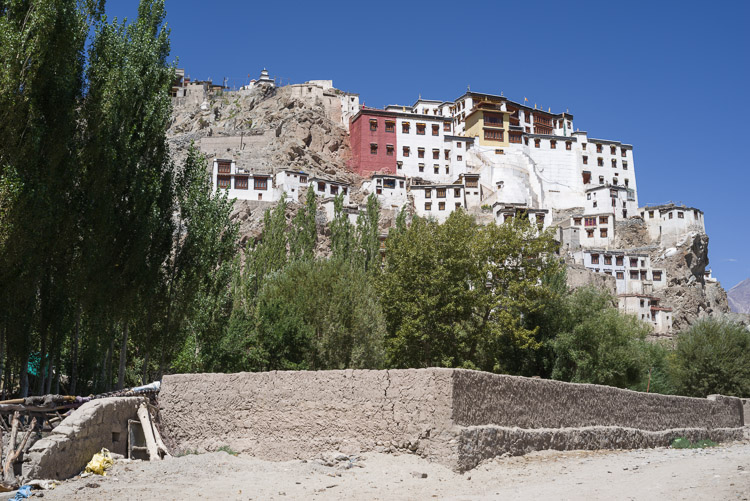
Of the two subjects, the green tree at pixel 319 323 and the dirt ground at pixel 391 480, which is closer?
the dirt ground at pixel 391 480

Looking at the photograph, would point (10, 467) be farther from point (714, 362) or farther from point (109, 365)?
point (714, 362)

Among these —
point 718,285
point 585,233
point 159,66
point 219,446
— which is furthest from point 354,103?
point 219,446

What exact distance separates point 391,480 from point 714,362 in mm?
25932

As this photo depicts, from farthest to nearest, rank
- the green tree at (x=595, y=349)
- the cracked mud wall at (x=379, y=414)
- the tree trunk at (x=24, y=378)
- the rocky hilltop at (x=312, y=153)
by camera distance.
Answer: the rocky hilltop at (x=312, y=153)
the green tree at (x=595, y=349)
the tree trunk at (x=24, y=378)
the cracked mud wall at (x=379, y=414)

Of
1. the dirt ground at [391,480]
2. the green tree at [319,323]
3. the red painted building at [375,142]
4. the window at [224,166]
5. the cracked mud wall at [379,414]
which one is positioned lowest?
the dirt ground at [391,480]

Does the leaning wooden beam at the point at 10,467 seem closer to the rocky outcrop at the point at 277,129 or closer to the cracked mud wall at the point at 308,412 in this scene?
the cracked mud wall at the point at 308,412

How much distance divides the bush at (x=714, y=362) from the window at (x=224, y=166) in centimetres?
4869

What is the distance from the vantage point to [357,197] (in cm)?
7194

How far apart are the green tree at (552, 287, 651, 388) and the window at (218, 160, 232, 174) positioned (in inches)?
1835

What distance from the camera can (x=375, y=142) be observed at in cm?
7756

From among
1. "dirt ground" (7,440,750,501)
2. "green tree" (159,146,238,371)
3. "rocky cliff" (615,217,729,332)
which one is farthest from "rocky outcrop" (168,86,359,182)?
"dirt ground" (7,440,750,501)

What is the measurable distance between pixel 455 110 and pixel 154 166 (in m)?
73.0

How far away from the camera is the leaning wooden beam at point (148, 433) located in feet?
36.6

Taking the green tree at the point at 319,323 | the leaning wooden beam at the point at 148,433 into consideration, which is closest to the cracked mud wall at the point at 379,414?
the leaning wooden beam at the point at 148,433
